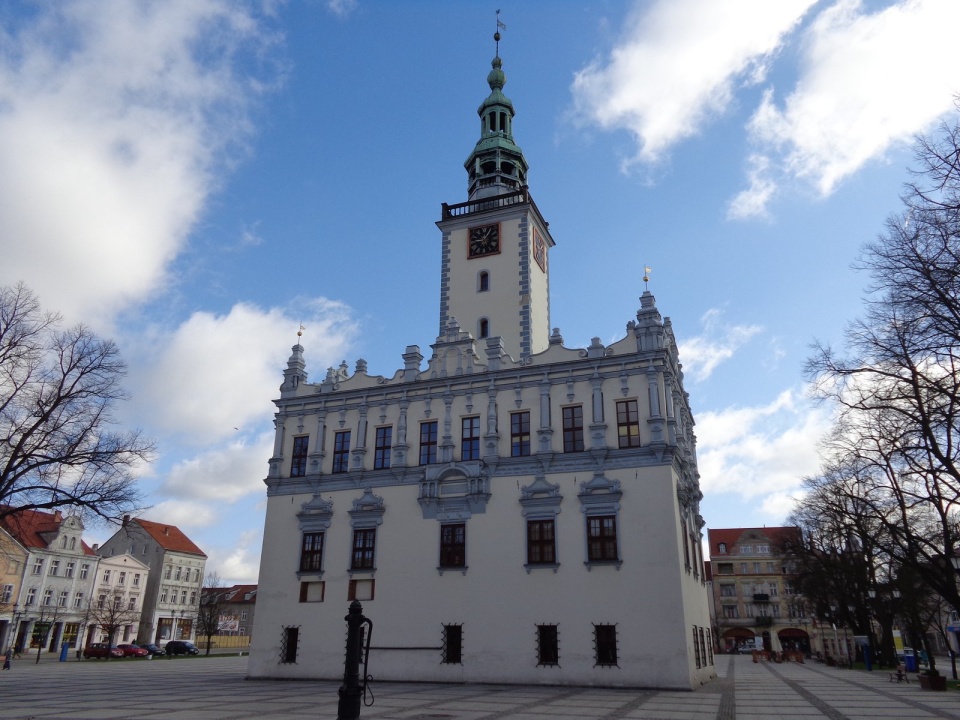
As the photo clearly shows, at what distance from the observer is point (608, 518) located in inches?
1065

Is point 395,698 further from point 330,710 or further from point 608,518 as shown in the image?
point 608,518

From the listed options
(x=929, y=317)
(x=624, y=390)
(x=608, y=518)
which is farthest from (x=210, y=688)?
(x=929, y=317)

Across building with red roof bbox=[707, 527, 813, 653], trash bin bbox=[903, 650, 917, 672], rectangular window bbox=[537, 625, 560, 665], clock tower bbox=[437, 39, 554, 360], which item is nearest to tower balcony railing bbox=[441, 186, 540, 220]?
clock tower bbox=[437, 39, 554, 360]

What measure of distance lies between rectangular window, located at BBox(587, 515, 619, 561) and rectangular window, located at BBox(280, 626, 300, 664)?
13.3 metres

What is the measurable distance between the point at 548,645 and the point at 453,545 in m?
5.46

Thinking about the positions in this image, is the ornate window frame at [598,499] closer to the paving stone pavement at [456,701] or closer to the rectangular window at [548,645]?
Answer: the rectangular window at [548,645]

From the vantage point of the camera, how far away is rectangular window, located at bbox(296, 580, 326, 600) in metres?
30.3

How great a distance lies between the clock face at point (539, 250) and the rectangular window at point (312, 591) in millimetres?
19167

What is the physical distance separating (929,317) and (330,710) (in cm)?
1631

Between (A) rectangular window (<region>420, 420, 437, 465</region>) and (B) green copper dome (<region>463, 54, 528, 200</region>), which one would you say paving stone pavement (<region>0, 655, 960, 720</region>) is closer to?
(A) rectangular window (<region>420, 420, 437, 465</region>)

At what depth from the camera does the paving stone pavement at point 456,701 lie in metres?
17.1

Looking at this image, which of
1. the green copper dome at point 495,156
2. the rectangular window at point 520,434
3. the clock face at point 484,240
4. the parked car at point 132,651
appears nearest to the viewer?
the rectangular window at point 520,434

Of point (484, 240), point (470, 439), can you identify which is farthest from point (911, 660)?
point (484, 240)

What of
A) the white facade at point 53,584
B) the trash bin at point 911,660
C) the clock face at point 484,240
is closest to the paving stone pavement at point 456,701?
the trash bin at point 911,660
